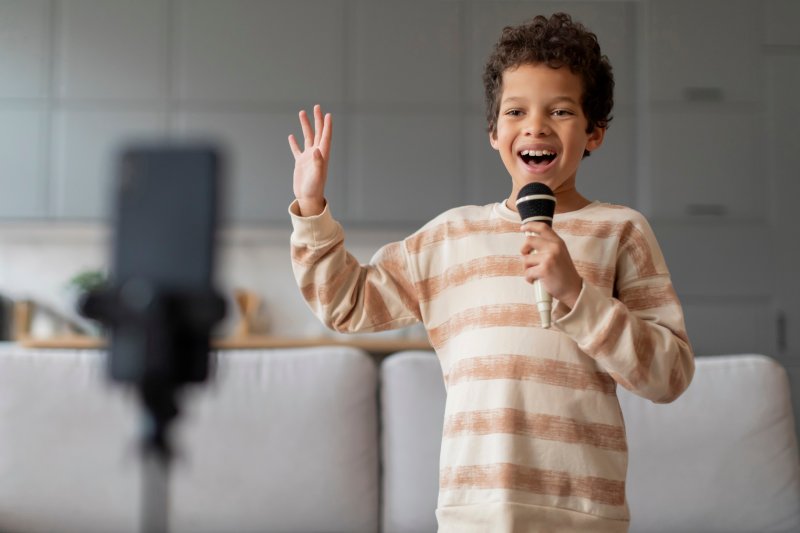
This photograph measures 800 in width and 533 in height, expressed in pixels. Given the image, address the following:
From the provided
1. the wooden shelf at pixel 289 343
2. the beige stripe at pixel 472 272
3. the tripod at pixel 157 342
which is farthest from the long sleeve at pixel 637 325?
the wooden shelf at pixel 289 343

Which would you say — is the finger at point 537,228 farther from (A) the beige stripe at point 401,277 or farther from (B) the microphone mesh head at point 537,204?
(A) the beige stripe at point 401,277

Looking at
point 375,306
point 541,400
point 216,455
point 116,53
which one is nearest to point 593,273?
point 541,400

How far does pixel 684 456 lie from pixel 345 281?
1.09 metres

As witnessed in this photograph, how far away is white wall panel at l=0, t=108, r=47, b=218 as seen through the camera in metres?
4.03

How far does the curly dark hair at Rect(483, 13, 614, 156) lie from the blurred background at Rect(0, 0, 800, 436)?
2894mm

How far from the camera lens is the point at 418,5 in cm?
412

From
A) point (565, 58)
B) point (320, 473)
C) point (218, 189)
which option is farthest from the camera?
point (320, 473)

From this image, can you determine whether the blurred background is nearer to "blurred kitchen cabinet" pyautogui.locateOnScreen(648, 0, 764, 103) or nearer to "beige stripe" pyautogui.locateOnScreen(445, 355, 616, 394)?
"blurred kitchen cabinet" pyautogui.locateOnScreen(648, 0, 764, 103)

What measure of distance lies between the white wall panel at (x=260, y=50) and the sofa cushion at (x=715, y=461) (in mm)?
2522

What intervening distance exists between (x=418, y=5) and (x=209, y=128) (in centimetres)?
105

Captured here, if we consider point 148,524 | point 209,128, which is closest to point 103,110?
point 209,128

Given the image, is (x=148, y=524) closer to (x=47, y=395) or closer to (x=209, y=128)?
(x=47, y=395)

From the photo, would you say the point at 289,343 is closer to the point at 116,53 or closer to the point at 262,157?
the point at 262,157

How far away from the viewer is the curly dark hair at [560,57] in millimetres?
1103
